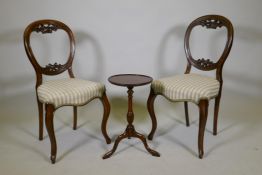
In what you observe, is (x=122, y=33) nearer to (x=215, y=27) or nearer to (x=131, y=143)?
(x=215, y=27)

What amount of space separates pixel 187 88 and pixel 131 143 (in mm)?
584

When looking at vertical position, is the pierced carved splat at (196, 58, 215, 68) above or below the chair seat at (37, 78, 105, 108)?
above

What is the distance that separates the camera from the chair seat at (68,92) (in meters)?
1.93

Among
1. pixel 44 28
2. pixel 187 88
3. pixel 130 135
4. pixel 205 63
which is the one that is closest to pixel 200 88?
pixel 187 88

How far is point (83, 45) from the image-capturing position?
9.91 feet

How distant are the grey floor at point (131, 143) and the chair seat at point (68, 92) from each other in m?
0.38

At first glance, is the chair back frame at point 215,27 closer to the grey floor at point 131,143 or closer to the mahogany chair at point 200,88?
the mahogany chair at point 200,88

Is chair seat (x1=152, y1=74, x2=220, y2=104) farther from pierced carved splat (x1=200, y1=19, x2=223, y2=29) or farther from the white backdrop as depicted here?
the white backdrop

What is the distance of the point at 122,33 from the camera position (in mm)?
3020

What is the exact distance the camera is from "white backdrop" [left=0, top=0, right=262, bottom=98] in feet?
9.52

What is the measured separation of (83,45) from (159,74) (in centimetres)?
82

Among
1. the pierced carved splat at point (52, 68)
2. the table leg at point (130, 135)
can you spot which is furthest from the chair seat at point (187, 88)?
the pierced carved splat at point (52, 68)

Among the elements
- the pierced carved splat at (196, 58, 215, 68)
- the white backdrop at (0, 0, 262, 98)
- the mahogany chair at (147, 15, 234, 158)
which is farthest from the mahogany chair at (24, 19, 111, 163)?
the pierced carved splat at (196, 58, 215, 68)

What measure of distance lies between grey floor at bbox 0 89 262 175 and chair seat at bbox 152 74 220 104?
0.39 m
